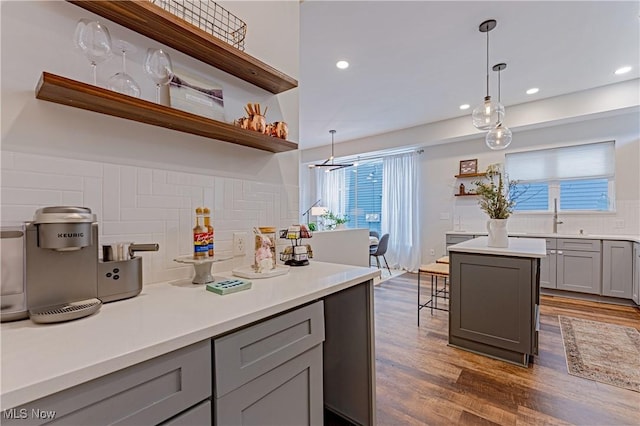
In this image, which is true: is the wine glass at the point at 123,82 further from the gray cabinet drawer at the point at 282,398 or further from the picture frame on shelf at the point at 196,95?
the gray cabinet drawer at the point at 282,398

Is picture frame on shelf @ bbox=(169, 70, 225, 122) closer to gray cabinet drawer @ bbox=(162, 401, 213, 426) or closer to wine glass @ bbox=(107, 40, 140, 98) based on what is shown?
wine glass @ bbox=(107, 40, 140, 98)

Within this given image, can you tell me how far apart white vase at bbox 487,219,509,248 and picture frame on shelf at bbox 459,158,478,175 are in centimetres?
293

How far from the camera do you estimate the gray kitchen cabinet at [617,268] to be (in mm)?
3441

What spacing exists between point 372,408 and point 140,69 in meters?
1.87

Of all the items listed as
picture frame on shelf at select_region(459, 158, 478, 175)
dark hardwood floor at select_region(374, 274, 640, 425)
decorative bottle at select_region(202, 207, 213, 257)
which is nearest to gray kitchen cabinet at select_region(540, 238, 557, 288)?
dark hardwood floor at select_region(374, 274, 640, 425)

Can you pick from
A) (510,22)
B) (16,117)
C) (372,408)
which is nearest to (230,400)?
(372,408)

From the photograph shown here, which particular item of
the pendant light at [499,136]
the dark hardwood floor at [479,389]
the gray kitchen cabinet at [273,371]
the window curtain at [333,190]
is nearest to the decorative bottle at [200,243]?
the gray kitchen cabinet at [273,371]

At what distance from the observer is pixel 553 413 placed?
1632 mm

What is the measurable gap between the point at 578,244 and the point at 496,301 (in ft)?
8.31

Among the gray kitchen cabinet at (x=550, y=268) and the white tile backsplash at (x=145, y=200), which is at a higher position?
the white tile backsplash at (x=145, y=200)

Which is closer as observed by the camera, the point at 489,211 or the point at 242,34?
the point at 242,34

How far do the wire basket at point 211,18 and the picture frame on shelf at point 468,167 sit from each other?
4603 millimetres

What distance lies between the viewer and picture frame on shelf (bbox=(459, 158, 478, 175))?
5000 millimetres

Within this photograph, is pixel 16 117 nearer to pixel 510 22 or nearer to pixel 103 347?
pixel 103 347
